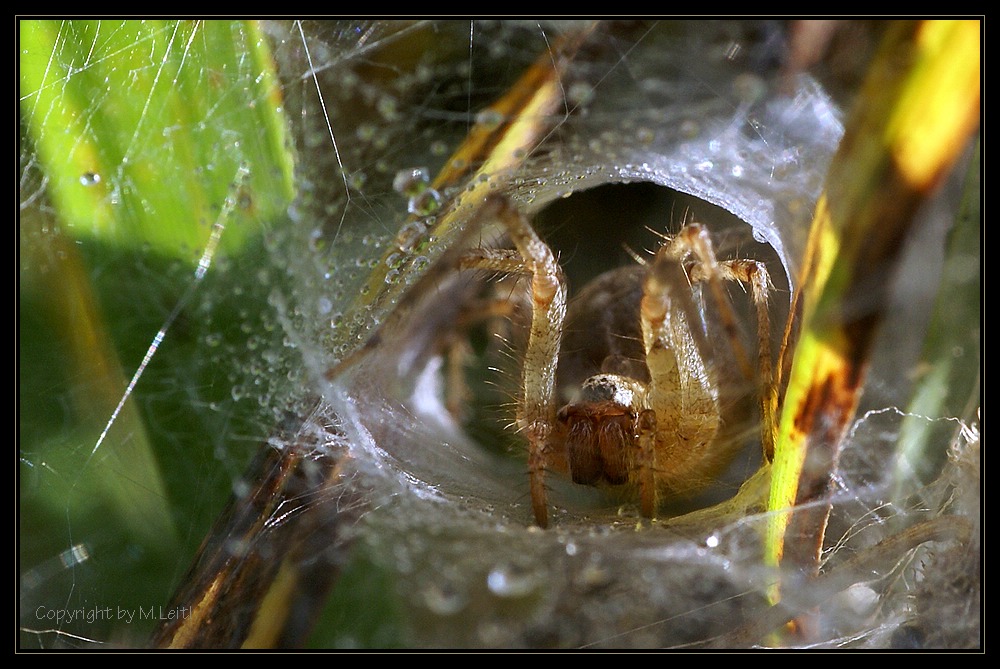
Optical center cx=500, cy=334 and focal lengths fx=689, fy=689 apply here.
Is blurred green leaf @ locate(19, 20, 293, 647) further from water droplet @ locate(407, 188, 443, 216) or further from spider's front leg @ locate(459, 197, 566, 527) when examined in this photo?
spider's front leg @ locate(459, 197, 566, 527)

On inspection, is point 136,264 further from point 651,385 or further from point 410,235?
point 651,385

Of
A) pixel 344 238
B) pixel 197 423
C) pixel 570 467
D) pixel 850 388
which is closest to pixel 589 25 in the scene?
pixel 344 238

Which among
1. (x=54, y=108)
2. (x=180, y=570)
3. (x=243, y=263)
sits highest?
(x=54, y=108)

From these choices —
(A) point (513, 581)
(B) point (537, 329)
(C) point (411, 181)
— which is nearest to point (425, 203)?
(C) point (411, 181)

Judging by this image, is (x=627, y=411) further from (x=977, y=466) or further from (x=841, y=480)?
(x=977, y=466)

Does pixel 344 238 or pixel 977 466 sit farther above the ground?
pixel 344 238
